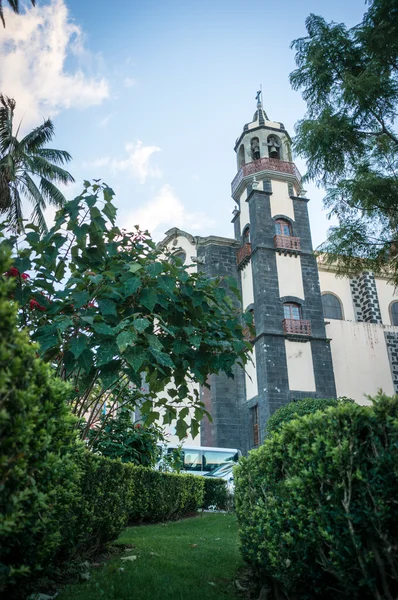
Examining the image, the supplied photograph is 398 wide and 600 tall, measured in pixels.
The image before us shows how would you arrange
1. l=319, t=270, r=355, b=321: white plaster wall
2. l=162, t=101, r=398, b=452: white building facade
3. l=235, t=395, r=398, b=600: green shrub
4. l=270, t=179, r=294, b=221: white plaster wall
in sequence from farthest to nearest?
l=319, t=270, r=355, b=321: white plaster wall < l=270, t=179, r=294, b=221: white plaster wall < l=162, t=101, r=398, b=452: white building facade < l=235, t=395, r=398, b=600: green shrub

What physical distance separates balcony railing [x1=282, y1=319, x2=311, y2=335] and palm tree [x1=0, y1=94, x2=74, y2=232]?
1095cm

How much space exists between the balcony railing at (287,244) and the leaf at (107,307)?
19867 millimetres

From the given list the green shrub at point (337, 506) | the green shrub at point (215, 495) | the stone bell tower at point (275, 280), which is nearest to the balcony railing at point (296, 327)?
the stone bell tower at point (275, 280)

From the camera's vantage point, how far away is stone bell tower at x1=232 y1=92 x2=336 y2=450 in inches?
840

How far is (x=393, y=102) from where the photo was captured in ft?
39.9

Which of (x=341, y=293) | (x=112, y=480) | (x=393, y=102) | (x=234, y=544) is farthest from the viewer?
(x=341, y=293)

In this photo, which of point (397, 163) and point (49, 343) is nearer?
point (49, 343)

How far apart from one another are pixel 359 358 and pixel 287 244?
6.52 meters

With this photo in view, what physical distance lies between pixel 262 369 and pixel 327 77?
12336mm

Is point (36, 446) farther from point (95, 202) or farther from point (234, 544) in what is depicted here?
point (234, 544)

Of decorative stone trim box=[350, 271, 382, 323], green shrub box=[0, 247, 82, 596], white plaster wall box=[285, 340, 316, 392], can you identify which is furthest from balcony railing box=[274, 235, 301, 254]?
green shrub box=[0, 247, 82, 596]

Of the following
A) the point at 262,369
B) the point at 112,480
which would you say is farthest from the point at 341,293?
the point at 112,480

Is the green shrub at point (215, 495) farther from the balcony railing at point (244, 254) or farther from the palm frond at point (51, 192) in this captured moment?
the palm frond at point (51, 192)

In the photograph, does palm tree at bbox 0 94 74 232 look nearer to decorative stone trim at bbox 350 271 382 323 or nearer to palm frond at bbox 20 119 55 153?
palm frond at bbox 20 119 55 153
